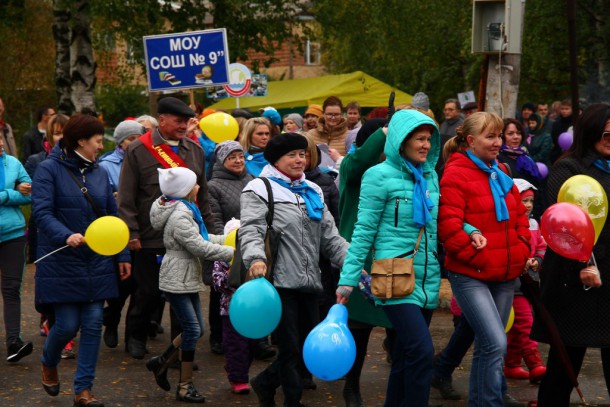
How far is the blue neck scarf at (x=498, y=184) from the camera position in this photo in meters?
6.57

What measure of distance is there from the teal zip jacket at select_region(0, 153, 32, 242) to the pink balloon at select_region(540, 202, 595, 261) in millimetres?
4552

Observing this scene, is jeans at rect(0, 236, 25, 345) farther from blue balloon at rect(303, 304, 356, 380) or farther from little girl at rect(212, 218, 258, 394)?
blue balloon at rect(303, 304, 356, 380)

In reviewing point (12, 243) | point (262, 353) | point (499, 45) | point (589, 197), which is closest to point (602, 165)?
point (589, 197)

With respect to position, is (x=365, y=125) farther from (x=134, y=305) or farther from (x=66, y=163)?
(x=134, y=305)

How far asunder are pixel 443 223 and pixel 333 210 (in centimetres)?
247

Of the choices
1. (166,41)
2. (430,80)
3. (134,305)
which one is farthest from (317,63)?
(134,305)

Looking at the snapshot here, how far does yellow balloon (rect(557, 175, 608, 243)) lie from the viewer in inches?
253

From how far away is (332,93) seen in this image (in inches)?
1139

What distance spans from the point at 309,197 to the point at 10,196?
3.07 m

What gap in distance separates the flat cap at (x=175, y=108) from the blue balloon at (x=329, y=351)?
2.79m

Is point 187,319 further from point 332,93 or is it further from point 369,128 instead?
point 332,93

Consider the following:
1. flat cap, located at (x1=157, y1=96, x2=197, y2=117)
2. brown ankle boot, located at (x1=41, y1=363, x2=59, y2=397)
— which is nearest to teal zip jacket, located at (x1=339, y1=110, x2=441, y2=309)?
flat cap, located at (x1=157, y1=96, x2=197, y2=117)

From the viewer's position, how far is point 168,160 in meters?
8.64

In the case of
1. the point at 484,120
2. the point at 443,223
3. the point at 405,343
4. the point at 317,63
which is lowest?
the point at 317,63
